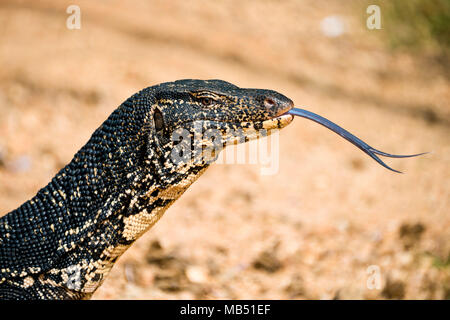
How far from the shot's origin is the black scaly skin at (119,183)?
3.16 meters

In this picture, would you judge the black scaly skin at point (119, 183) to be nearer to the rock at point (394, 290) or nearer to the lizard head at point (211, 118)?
the lizard head at point (211, 118)

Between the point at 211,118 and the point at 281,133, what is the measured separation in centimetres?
514

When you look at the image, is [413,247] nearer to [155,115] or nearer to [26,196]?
[155,115]

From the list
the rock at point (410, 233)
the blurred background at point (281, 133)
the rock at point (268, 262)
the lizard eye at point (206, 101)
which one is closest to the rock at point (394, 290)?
the blurred background at point (281, 133)

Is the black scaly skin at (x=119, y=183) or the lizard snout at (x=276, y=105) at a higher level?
the lizard snout at (x=276, y=105)

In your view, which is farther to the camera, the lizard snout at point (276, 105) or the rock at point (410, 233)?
the rock at point (410, 233)

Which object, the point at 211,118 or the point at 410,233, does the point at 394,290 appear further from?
the point at 211,118

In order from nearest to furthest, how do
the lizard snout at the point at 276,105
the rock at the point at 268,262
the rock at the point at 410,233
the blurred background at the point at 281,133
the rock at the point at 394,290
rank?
the lizard snout at the point at 276,105, the rock at the point at 394,290, the blurred background at the point at 281,133, the rock at the point at 268,262, the rock at the point at 410,233

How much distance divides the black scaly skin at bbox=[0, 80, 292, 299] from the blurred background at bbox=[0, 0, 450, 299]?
1.45 m

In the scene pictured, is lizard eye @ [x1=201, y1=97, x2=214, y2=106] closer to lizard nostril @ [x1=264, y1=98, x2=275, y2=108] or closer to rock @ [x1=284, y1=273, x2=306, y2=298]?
lizard nostril @ [x1=264, y1=98, x2=275, y2=108]

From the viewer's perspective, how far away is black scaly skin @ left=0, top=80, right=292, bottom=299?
3.16 meters

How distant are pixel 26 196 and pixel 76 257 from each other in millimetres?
3442

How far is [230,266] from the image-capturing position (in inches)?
212

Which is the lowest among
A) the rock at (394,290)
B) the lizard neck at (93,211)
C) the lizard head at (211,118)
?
the rock at (394,290)
